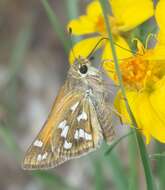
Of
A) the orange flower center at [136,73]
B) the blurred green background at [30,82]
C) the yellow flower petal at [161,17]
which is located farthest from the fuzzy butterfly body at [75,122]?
the blurred green background at [30,82]

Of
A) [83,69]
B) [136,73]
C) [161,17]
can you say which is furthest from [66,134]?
[161,17]

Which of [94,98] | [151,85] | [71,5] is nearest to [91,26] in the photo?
[71,5]

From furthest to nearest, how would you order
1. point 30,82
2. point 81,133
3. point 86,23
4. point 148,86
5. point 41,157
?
point 30,82 → point 86,23 → point 81,133 → point 41,157 → point 148,86

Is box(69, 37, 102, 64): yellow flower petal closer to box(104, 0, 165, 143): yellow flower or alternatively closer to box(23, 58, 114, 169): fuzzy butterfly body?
box(23, 58, 114, 169): fuzzy butterfly body

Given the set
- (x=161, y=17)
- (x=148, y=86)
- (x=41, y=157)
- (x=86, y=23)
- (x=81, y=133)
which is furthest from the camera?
(x=86, y=23)

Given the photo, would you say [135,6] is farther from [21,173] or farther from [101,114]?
[21,173]

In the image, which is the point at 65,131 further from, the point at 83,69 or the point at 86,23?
the point at 86,23
